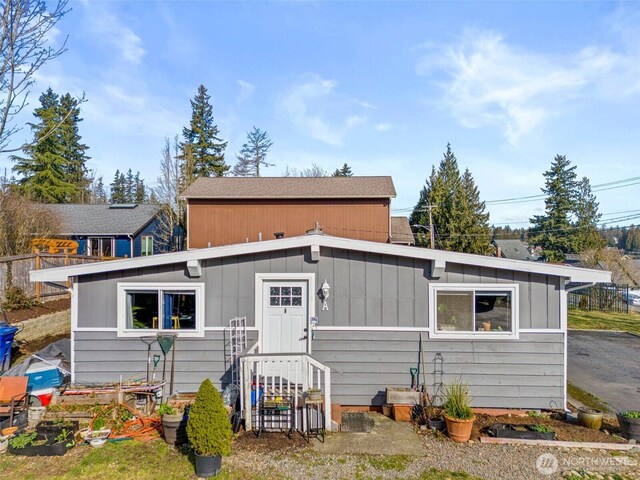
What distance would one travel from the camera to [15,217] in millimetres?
13578

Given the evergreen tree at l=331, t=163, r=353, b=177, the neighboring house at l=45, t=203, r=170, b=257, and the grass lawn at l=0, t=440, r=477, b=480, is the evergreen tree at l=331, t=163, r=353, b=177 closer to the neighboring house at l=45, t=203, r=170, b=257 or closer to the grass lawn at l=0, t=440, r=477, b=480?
the neighboring house at l=45, t=203, r=170, b=257

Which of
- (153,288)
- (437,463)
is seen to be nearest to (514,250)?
(437,463)

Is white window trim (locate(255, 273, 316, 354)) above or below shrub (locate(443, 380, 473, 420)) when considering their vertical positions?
above

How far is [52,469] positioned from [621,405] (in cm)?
881

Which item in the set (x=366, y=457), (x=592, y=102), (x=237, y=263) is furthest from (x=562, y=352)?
(x=592, y=102)

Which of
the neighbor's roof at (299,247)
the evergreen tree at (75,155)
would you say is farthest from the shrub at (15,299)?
the evergreen tree at (75,155)

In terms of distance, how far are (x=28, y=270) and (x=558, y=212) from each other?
3706cm

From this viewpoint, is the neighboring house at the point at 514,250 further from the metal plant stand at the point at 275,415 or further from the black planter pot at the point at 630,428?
the metal plant stand at the point at 275,415

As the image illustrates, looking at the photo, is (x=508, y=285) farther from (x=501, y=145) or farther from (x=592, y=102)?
(x=501, y=145)

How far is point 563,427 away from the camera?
5.42 meters

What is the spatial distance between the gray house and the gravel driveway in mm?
2188

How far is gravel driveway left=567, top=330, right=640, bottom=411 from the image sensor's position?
7.13m

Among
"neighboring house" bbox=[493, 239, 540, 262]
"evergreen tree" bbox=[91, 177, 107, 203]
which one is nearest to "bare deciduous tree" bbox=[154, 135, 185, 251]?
"evergreen tree" bbox=[91, 177, 107, 203]

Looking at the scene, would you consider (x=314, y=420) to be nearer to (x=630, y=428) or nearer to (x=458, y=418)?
(x=458, y=418)
